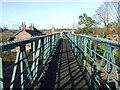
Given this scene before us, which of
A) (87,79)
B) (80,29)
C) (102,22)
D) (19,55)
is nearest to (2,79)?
(19,55)

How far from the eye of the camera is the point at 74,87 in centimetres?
310

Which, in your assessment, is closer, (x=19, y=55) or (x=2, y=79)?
(x=2, y=79)

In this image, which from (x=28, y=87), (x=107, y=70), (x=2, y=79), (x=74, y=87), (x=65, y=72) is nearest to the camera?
(x=2, y=79)

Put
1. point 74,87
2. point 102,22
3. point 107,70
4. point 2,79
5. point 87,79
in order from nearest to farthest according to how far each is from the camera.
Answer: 1. point 2,79
2. point 107,70
3. point 74,87
4. point 87,79
5. point 102,22

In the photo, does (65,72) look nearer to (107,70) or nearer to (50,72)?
(50,72)

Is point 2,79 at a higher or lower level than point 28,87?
higher

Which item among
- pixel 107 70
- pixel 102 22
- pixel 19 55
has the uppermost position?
pixel 102 22

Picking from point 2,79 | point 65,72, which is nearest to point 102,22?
point 65,72

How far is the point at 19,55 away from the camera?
2336 mm

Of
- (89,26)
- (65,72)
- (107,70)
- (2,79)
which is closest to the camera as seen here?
(2,79)

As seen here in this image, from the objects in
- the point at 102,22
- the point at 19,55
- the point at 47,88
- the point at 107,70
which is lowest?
the point at 47,88

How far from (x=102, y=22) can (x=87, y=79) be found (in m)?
33.2

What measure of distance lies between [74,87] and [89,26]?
51114 millimetres

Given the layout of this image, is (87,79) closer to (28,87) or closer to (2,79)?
(28,87)
